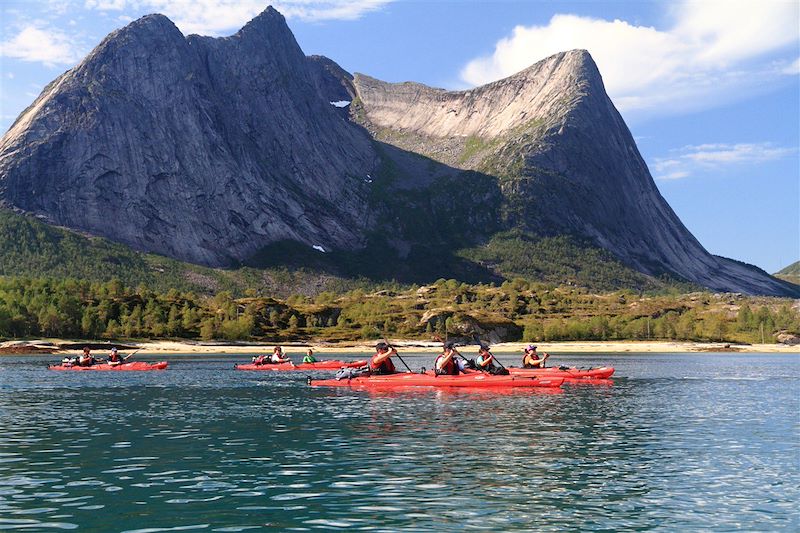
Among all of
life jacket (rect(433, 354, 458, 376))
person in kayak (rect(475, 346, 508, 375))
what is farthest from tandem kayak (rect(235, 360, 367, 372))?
person in kayak (rect(475, 346, 508, 375))

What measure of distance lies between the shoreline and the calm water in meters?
97.8

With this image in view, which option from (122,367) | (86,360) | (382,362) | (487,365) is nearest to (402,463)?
(487,365)

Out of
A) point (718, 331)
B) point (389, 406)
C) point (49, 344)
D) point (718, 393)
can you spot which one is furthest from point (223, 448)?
point (718, 331)

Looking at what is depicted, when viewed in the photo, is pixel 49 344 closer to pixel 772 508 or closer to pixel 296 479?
pixel 296 479

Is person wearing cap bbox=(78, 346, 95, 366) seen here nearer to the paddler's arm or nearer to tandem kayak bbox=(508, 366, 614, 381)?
the paddler's arm

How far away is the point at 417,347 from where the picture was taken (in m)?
169

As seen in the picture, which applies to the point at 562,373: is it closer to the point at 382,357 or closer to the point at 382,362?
the point at 382,362

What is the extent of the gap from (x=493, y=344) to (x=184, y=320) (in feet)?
223

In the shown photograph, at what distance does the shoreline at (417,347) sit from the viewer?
156875 millimetres

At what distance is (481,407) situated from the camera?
53375 millimetres

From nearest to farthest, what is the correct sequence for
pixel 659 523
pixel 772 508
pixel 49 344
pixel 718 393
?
pixel 659 523 < pixel 772 508 < pixel 718 393 < pixel 49 344

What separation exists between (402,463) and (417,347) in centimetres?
13692

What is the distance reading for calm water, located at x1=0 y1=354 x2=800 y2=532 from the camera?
23859 mm

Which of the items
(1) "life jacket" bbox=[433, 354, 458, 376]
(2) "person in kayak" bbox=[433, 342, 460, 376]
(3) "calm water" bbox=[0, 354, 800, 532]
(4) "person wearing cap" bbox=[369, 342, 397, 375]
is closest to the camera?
(3) "calm water" bbox=[0, 354, 800, 532]
